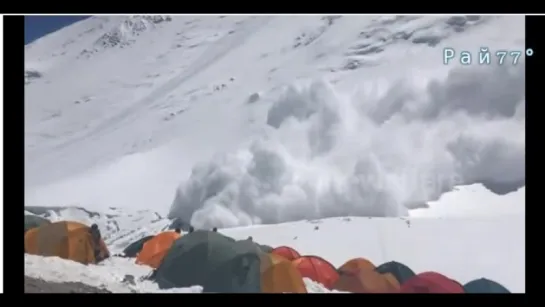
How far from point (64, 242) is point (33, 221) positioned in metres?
0.19

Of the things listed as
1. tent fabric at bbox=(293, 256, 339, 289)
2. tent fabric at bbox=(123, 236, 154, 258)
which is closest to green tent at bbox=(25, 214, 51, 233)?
tent fabric at bbox=(123, 236, 154, 258)

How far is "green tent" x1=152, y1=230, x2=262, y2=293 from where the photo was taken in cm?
331

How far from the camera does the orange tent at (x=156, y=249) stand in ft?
11.0

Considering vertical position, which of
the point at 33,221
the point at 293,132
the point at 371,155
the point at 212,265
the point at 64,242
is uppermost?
the point at 293,132

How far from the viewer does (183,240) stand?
334 cm

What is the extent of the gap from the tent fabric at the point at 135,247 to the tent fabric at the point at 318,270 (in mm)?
785

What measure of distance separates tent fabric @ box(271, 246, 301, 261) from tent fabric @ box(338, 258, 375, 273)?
9.3 inches

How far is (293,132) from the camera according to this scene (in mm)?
3348

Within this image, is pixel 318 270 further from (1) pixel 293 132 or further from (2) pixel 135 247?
(2) pixel 135 247

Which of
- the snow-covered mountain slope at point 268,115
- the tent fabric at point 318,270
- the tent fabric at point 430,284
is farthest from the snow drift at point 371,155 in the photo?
the tent fabric at point 430,284

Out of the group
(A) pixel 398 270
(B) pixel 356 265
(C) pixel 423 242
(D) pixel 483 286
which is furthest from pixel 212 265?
(D) pixel 483 286

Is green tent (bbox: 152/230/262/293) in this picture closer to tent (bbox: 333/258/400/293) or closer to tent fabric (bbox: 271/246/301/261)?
tent fabric (bbox: 271/246/301/261)

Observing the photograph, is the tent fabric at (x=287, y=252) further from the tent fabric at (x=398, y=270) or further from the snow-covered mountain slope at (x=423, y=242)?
the tent fabric at (x=398, y=270)
